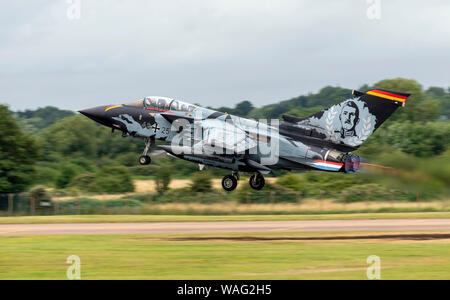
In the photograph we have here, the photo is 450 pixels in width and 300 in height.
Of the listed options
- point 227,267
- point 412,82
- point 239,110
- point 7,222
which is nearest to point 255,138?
point 227,267

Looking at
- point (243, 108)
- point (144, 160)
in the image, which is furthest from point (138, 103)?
point (243, 108)

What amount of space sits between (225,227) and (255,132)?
4634 mm

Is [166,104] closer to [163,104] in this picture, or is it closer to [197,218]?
[163,104]

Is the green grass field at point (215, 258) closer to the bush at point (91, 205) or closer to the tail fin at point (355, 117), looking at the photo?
the tail fin at point (355, 117)

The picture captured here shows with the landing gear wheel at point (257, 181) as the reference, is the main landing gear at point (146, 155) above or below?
above

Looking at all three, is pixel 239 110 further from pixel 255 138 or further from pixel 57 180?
pixel 255 138

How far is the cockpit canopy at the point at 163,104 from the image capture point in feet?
93.6

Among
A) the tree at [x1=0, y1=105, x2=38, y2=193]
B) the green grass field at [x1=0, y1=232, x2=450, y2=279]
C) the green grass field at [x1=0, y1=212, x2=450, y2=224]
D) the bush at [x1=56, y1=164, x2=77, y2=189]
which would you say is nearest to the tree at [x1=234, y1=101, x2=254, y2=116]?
the bush at [x1=56, y1=164, x2=77, y2=189]

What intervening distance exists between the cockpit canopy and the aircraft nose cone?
1.56 meters

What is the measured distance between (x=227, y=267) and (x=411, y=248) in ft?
23.6

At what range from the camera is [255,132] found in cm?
2738

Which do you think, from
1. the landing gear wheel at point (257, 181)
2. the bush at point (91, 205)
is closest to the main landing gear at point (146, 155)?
the landing gear wheel at point (257, 181)

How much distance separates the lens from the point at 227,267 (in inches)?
667

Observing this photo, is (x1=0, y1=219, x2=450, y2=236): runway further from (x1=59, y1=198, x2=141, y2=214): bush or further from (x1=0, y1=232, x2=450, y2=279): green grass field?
(x1=59, y1=198, x2=141, y2=214): bush
